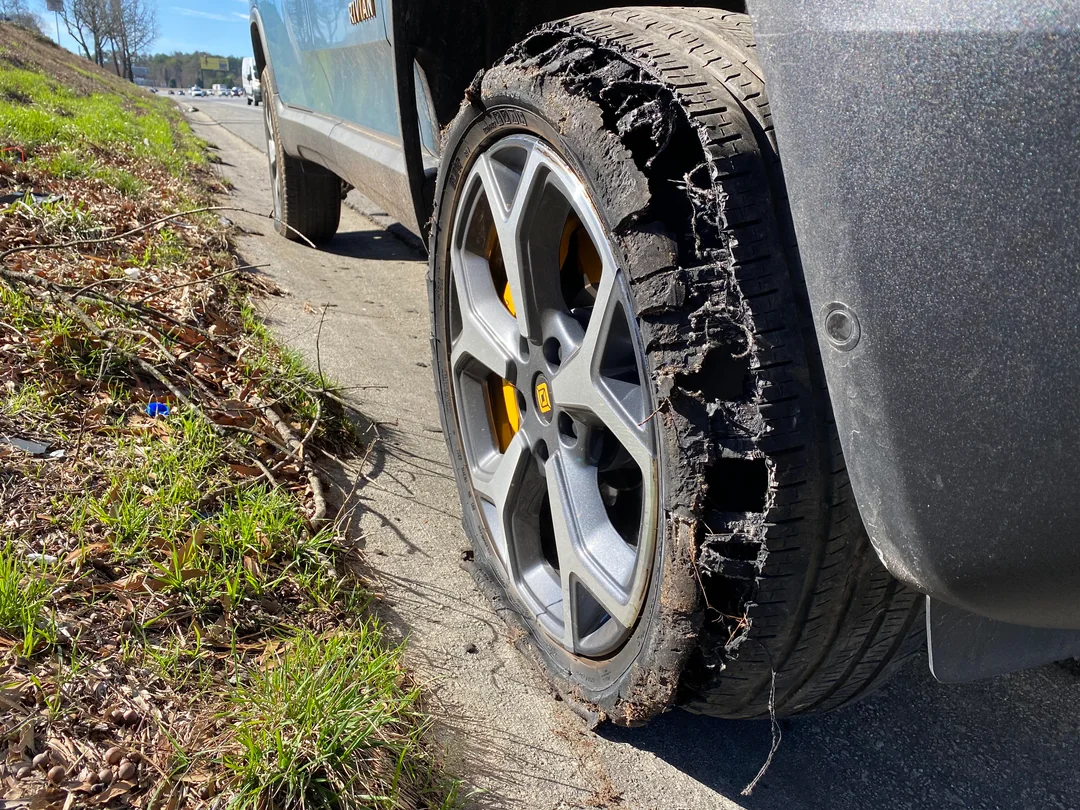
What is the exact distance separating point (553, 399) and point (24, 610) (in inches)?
43.2

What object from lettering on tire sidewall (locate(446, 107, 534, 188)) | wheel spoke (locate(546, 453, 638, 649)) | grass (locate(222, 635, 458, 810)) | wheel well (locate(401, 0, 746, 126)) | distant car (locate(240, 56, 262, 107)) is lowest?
grass (locate(222, 635, 458, 810))

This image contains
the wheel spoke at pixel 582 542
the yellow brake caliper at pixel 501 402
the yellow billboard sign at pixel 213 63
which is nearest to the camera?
the wheel spoke at pixel 582 542

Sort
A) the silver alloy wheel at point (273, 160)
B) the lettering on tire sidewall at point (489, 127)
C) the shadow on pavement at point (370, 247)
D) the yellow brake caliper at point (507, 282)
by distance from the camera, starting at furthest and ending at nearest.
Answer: the shadow on pavement at point (370, 247) → the silver alloy wheel at point (273, 160) → the yellow brake caliper at point (507, 282) → the lettering on tire sidewall at point (489, 127)

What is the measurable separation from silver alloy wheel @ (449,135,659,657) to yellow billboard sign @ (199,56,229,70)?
122925mm

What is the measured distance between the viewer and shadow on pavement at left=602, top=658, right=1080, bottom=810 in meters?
1.57

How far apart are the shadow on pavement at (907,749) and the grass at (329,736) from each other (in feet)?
1.41

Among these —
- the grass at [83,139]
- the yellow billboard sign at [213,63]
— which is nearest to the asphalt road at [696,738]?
the grass at [83,139]

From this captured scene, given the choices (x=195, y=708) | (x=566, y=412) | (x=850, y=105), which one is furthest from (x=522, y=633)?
(x=850, y=105)

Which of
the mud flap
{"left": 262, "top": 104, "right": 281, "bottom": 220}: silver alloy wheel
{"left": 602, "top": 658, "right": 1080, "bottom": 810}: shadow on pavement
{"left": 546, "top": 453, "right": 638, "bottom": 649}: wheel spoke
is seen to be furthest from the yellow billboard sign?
the mud flap

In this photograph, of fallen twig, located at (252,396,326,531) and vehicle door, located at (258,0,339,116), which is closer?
fallen twig, located at (252,396,326,531)

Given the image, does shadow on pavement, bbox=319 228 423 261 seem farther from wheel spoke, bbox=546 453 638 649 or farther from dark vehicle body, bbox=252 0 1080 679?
dark vehicle body, bbox=252 0 1080 679

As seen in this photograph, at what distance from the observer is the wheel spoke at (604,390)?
133cm

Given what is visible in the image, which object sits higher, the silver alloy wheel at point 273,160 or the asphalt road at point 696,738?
the silver alloy wheel at point 273,160

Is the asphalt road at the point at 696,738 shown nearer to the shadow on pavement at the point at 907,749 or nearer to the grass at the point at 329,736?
the shadow on pavement at the point at 907,749
